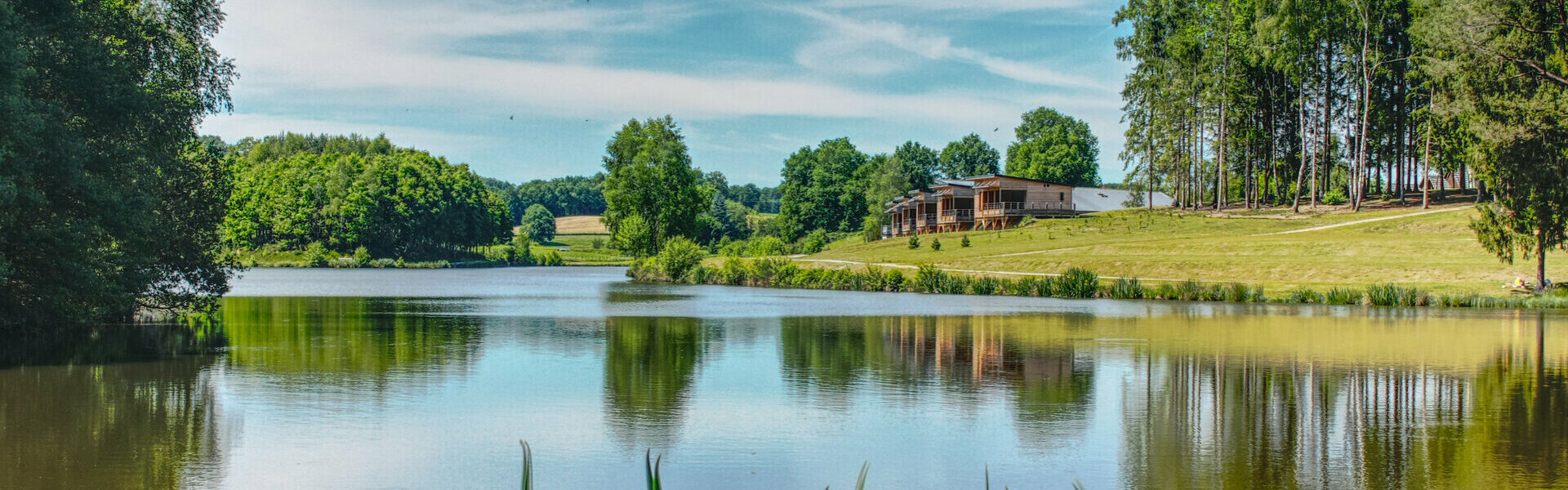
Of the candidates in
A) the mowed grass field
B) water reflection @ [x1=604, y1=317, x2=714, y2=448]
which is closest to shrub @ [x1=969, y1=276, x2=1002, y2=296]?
the mowed grass field

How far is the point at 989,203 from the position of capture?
9162 centimetres

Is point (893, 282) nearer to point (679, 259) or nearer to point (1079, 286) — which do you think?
point (1079, 286)

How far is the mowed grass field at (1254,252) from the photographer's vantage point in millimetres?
42969

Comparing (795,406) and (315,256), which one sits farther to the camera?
(315,256)

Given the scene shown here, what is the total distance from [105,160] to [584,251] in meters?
137

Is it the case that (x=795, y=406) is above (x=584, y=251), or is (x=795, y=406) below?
below

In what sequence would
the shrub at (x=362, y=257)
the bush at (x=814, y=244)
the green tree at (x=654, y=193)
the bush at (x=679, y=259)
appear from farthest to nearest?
1. the shrub at (x=362, y=257)
2. the bush at (x=814, y=244)
3. the green tree at (x=654, y=193)
4. the bush at (x=679, y=259)

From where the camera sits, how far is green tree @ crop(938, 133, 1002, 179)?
5797 inches

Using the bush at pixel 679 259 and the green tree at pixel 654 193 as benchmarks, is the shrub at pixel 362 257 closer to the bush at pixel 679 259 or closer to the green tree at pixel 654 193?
the green tree at pixel 654 193

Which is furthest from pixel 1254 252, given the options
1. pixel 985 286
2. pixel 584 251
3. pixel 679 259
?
pixel 584 251

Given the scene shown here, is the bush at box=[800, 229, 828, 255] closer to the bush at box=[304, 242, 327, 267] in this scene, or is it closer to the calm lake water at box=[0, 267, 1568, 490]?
the bush at box=[304, 242, 327, 267]

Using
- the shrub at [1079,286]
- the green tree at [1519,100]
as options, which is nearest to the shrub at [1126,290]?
the shrub at [1079,286]

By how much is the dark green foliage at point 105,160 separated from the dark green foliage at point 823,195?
109 m

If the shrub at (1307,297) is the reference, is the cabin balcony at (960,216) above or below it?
above
